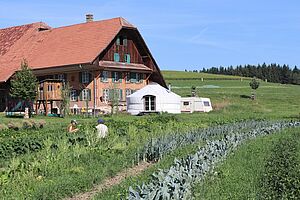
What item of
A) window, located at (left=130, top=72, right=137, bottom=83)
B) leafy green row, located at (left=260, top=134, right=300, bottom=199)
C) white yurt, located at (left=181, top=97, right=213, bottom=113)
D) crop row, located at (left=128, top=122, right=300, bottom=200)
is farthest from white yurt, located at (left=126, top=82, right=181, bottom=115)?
leafy green row, located at (left=260, top=134, right=300, bottom=199)

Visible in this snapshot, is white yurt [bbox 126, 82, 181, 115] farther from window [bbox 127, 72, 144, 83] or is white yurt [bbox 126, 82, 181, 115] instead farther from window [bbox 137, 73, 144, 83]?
window [bbox 137, 73, 144, 83]

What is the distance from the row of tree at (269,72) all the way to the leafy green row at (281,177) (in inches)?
5028

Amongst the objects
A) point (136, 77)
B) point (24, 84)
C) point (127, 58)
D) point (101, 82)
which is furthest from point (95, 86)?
point (24, 84)

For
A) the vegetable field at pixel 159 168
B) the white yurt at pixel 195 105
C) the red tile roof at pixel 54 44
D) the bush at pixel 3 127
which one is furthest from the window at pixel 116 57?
the vegetable field at pixel 159 168

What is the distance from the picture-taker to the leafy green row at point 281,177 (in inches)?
344

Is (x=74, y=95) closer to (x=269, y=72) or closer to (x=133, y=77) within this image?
(x=133, y=77)

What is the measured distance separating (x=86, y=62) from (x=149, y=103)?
7.07 metres

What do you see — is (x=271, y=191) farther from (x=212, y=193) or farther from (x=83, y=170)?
(x=83, y=170)

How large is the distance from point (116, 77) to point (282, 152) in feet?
124

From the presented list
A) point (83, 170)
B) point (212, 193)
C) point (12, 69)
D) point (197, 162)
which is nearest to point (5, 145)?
point (83, 170)

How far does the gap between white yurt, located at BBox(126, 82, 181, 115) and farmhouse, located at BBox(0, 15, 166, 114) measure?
173cm

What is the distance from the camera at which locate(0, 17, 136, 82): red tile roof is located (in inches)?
1934

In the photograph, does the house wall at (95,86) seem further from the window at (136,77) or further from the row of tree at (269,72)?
the row of tree at (269,72)

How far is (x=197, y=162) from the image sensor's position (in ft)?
33.6
